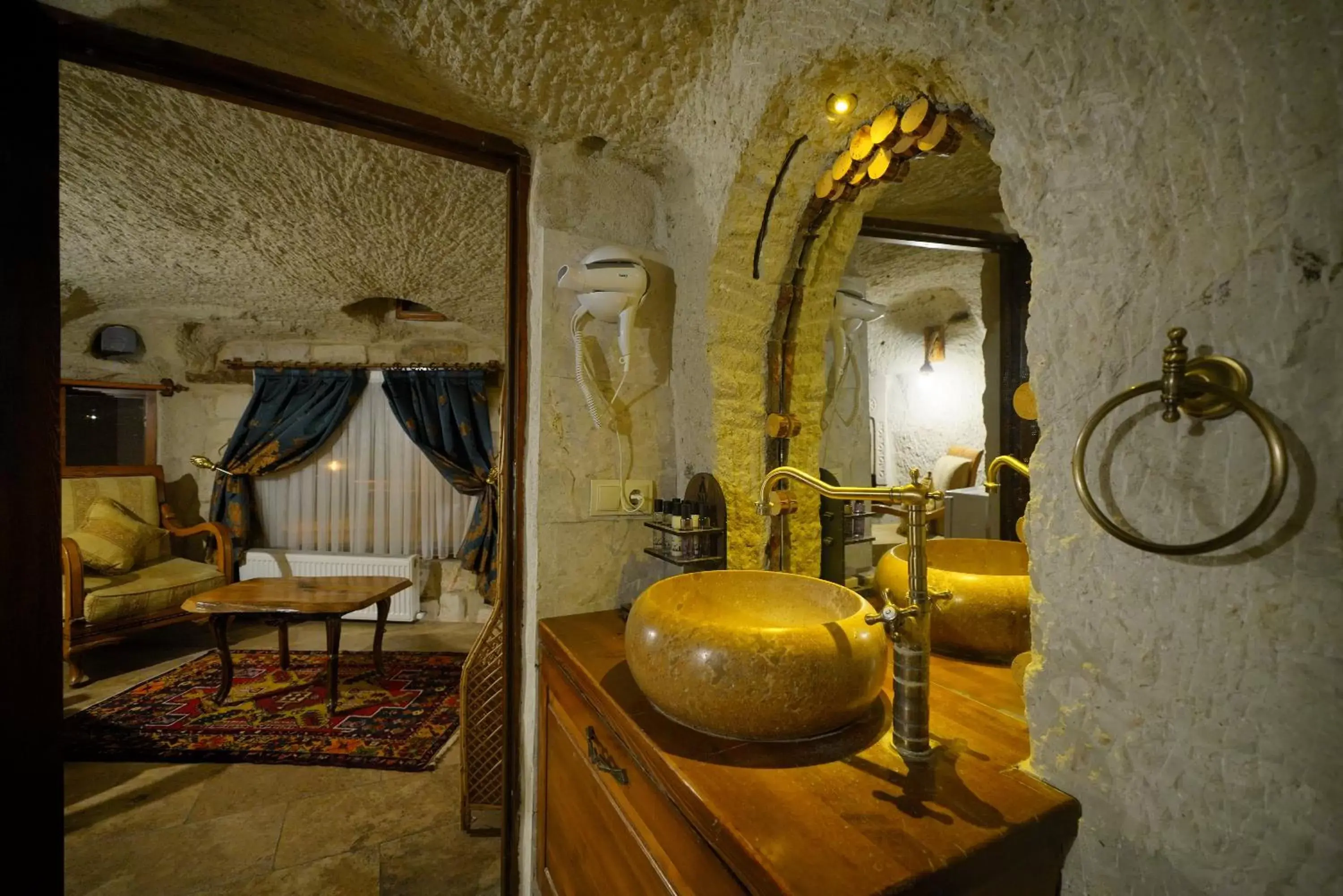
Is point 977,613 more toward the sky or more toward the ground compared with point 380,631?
more toward the sky

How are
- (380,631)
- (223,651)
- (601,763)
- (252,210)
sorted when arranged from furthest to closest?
1. (380,631)
2. (223,651)
3. (252,210)
4. (601,763)

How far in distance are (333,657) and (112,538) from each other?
69.0 inches

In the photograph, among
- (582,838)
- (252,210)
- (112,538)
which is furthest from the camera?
(112,538)

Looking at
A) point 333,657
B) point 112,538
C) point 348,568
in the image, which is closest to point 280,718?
point 333,657

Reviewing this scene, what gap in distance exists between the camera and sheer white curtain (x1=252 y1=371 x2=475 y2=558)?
3801 mm

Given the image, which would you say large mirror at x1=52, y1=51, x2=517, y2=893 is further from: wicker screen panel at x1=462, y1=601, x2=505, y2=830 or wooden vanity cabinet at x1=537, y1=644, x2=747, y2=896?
wooden vanity cabinet at x1=537, y1=644, x2=747, y2=896

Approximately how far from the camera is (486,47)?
983 mm

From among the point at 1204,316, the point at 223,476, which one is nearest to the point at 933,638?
the point at 1204,316

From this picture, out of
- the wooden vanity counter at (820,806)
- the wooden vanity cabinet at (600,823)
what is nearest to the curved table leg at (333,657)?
the wooden vanity cabinet at (600,823)

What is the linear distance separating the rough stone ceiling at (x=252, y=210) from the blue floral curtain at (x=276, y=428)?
68 centimetres

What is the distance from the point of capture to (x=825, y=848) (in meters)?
0.48

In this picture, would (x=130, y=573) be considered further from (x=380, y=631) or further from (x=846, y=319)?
(x=846, y=319)

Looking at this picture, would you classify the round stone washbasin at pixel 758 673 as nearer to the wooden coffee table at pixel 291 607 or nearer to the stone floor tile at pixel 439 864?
the stone floor tile at pixel 439 864

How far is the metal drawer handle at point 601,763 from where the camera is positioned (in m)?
0.75
